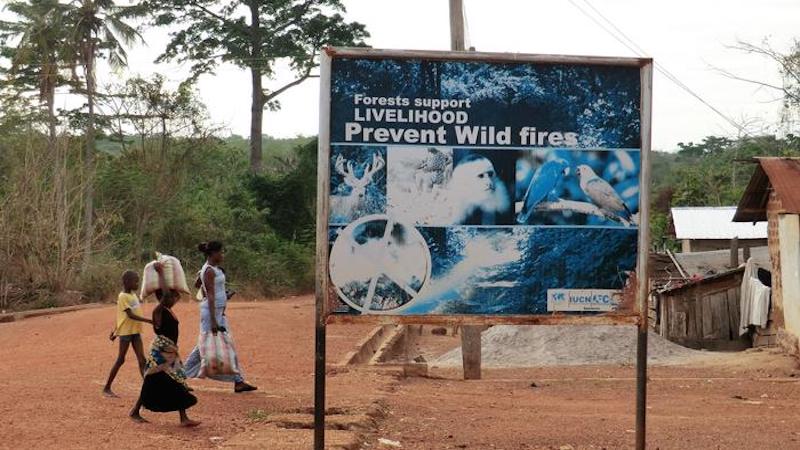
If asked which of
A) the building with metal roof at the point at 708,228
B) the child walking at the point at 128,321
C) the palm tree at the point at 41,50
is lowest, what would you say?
the child walking at the point at 128,321

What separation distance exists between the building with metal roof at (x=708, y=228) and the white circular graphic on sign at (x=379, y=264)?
30493 mm

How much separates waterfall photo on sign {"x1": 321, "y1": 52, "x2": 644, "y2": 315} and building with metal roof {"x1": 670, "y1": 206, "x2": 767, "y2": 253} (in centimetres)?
2994

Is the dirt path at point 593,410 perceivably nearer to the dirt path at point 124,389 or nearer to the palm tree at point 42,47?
the dirt path at point 124,389

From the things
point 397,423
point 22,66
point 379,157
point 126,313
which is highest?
point 22,66

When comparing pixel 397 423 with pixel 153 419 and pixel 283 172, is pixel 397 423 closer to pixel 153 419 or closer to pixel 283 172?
pixel 153 419

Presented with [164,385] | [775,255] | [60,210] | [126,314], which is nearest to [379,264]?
[164,385]

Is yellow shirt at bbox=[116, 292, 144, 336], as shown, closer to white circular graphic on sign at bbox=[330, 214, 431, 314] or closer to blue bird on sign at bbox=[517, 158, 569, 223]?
white circular graphic on sign at bbox=[330, 214, 431, 314]

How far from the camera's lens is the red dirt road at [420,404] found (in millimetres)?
8688

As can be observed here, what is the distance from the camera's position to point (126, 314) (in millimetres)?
10648

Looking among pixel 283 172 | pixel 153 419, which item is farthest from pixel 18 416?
pixel 283 172

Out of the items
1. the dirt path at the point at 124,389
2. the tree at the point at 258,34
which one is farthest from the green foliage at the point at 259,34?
the dirt path at the point at 124,389

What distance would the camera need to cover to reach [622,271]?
7582mm

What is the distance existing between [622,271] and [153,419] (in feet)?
13.5

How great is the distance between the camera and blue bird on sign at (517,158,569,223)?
7.48 metres
